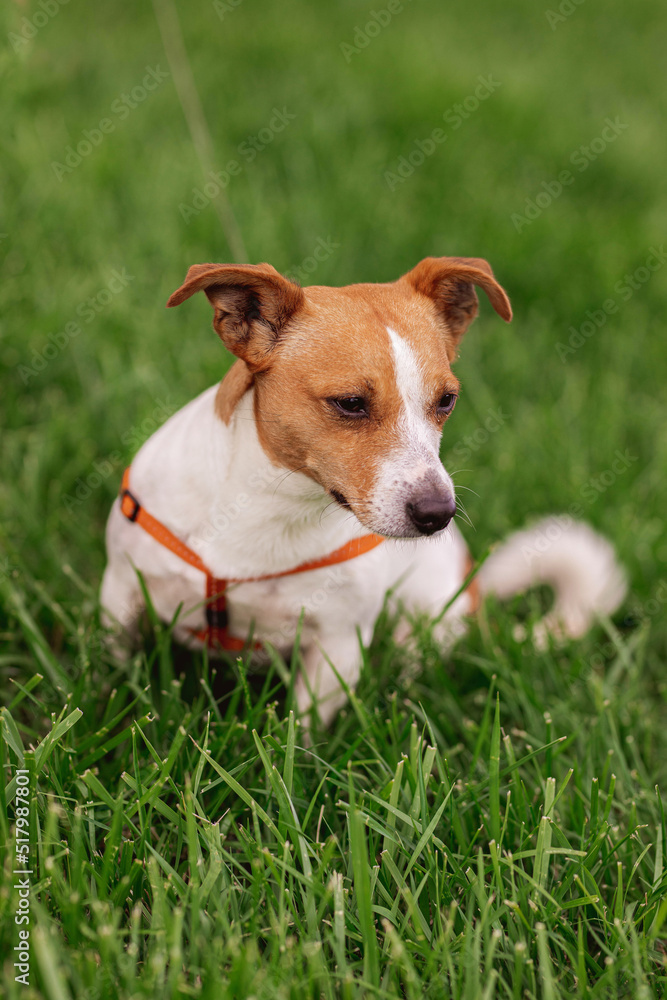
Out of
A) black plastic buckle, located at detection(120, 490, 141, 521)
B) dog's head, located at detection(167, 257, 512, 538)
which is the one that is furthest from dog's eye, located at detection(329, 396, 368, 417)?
black plastic buckle, located at detection(120, 490, 141, 521)

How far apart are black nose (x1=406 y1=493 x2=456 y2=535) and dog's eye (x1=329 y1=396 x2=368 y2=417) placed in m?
0.25

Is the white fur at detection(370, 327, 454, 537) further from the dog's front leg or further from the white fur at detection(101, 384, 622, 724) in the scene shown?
the dog's front leg

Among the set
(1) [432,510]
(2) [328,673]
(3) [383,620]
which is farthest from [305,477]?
(3) [383,620]

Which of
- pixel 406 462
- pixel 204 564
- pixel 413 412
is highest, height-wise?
pixel 413 412

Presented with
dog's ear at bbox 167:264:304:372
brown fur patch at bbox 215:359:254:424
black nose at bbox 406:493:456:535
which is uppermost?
dog's ear at bbox 167:264:304:372

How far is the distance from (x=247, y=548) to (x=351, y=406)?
21.7 inches

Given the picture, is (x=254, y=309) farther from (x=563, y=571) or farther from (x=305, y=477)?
(x=563, y=571)

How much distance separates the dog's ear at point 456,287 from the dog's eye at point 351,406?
477 millimetres

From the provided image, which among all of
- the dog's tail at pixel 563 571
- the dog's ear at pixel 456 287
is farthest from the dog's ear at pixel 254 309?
the dog's tail at pixel 563 571

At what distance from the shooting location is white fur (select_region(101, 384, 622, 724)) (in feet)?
6.86

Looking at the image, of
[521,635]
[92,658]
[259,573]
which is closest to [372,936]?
[259,573]

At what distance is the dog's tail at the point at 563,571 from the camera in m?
3.08

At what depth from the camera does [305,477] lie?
2.01 metres

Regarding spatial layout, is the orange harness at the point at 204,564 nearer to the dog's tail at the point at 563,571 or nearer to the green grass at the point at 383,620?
the green grass at the point at 383,620
